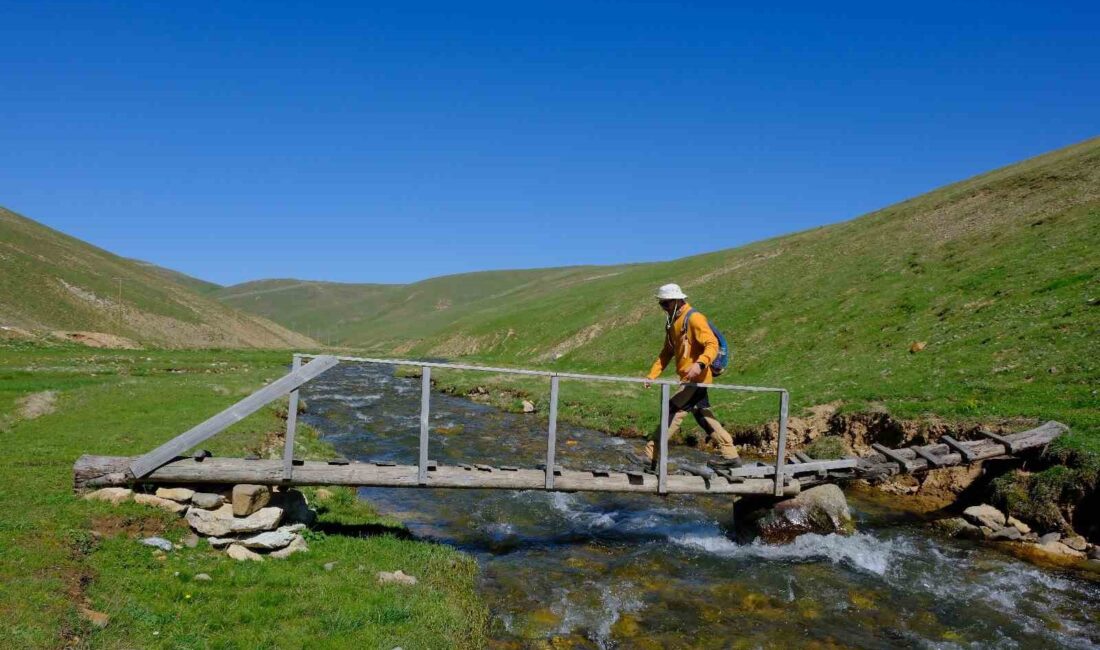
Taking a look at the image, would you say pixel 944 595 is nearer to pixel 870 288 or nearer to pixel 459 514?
pixel 459 514

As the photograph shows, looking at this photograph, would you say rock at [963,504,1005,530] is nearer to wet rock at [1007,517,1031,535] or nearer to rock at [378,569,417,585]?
wet rock at [1007,517,1031,535]

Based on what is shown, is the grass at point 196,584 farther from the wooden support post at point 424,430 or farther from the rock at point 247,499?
the wooden support post at point 424,430

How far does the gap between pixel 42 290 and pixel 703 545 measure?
115813mm

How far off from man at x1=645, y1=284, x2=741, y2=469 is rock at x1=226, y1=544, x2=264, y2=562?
771 centimetres

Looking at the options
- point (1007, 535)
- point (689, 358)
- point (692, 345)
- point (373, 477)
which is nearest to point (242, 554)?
point (373, 477)

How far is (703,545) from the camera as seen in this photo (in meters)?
13.3

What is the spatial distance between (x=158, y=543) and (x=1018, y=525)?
675 inches

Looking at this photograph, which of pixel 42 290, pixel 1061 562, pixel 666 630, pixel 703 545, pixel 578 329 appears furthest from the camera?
pixel 42 290

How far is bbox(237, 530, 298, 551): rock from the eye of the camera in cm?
1015

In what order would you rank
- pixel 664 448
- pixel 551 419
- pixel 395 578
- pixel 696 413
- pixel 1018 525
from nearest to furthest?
pixel 395 578 → pixel 551 419 → pixel 664 448 → pixel 696 413 → pixel 1018 525

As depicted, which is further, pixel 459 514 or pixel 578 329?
pixel 578 329

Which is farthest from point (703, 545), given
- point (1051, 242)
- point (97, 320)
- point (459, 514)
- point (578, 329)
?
point (97, 320)

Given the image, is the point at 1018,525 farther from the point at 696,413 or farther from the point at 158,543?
the point at 158,543

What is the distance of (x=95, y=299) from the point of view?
103 m
